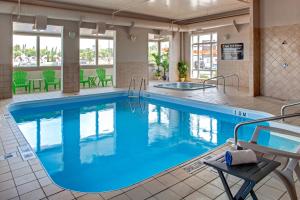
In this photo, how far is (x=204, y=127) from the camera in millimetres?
5516

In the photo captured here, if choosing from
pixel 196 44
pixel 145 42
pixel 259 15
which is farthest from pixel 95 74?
pixel 259 15

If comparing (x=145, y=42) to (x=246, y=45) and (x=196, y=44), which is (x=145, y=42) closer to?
(x=196, y=44)

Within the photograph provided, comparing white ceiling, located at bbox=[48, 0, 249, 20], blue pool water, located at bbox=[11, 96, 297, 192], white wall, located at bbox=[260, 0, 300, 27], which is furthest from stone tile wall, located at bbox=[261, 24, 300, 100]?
blue pool water, located at bbox=[11, 96, 297, 192]

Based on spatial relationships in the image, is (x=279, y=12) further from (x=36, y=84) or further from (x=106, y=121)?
(x=36, y=84)

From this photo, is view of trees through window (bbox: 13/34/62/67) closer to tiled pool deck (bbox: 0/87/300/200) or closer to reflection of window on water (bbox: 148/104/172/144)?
reflection of window on water (bbox: 148/104/172/144)

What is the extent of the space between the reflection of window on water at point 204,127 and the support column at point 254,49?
2.32 metres

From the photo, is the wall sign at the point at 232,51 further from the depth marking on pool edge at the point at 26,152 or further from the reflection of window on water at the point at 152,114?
the depth marking on pool edge at the point at 26,152

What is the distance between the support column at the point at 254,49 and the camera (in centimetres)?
727

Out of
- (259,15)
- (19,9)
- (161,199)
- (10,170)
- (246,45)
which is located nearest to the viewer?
(161,199)

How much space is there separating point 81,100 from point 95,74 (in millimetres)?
4174

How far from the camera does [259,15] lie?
7.40 m

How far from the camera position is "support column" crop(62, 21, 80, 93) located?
340 inches

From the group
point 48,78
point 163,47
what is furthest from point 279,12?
point 48,78

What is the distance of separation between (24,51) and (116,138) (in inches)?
321
